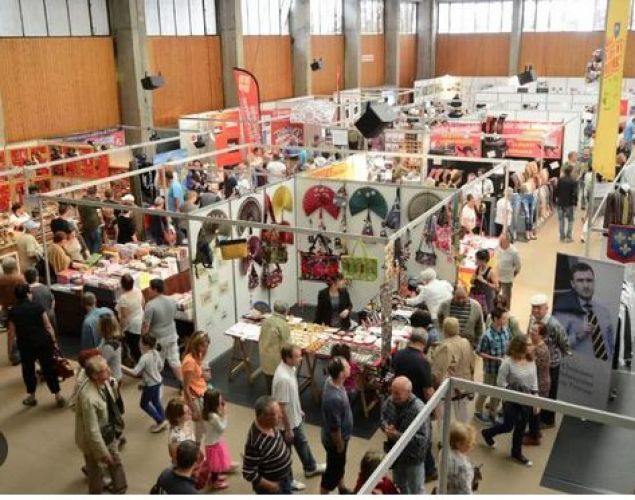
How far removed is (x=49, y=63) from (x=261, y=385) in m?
10.7

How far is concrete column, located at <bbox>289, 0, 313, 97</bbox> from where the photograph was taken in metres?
23.2

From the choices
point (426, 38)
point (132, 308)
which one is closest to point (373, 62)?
point (426, 38)

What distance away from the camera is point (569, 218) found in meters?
13.0

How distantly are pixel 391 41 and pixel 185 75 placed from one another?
13014mm

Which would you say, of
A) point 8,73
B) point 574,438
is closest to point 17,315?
point 574,438

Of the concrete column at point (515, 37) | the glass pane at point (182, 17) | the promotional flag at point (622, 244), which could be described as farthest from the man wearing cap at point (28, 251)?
the concrete column at point (515, 37)

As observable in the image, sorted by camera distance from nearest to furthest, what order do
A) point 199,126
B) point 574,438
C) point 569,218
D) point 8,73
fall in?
point 574,438 → point 569,218 → point 8,73 → point 199,126

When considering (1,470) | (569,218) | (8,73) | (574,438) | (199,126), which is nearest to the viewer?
(1,470)

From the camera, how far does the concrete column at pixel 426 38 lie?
31.7 metres

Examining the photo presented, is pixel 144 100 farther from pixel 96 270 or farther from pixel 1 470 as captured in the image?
pixel 1 470

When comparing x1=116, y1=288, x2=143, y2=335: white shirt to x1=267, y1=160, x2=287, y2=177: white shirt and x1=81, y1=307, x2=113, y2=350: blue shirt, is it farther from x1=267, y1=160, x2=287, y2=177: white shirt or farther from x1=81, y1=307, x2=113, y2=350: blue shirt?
x1=267, y1=160, x2=287, y2=177: white shirt

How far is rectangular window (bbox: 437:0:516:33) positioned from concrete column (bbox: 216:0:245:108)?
15.0 metres

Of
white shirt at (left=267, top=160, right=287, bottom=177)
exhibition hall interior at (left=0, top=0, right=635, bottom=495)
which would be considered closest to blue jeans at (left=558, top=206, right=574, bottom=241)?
exhibition hall interior at (left=0, top=0, right=635, bottom=495)

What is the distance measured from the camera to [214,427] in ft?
18.3
